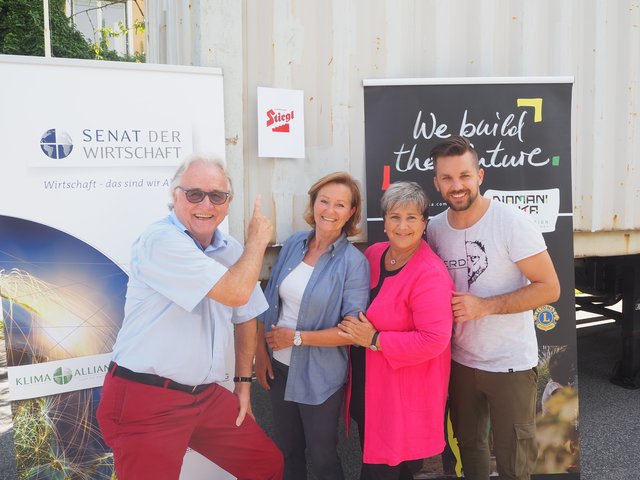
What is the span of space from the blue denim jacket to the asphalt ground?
4.08 ft

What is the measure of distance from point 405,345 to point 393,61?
1.64 m

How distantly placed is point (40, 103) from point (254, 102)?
0.99 meters

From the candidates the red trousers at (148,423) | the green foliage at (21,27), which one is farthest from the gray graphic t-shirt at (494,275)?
the green foliage at (21,27)

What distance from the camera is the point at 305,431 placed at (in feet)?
7.64

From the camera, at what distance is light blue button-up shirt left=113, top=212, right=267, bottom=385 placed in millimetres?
1803

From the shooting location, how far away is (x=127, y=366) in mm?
1888

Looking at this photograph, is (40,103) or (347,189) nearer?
(40,103)

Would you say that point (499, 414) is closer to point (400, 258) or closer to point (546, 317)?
point (400, 258)

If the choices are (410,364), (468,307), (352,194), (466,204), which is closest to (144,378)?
(410,364)

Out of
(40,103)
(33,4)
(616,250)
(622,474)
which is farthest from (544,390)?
(33,4)

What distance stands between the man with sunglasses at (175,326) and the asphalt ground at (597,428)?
1639mm

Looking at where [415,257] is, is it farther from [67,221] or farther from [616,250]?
[616,250]

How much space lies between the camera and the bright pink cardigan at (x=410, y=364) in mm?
2080

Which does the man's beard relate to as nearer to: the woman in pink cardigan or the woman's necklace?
the woman in pink cardigan
